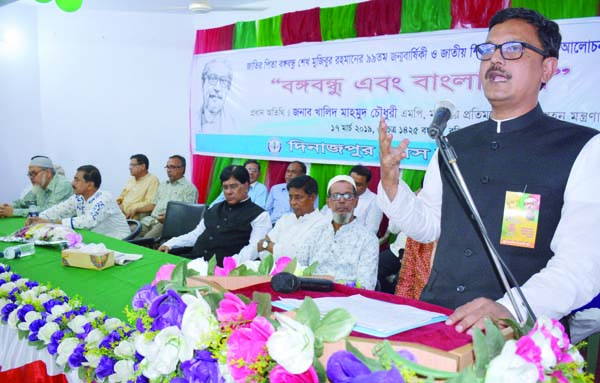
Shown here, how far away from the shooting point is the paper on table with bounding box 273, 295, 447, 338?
3.12ft

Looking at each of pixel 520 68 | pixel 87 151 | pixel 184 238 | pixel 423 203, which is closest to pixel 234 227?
pixel 184 238

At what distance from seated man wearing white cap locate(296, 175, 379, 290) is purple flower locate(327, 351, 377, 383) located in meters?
2.18

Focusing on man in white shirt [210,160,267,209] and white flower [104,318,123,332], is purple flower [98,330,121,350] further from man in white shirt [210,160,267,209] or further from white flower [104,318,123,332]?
man in white shirt [210,160,267,209]

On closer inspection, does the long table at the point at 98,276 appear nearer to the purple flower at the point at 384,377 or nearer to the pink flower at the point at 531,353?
the purple flower at the point at 384,377

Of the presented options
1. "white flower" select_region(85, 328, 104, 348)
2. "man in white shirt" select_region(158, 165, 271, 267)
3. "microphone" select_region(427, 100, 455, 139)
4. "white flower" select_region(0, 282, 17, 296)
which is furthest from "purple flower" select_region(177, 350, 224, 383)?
"man in white shirt" select_region(158, 165, 271, 267)

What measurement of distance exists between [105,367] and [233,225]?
2.51m

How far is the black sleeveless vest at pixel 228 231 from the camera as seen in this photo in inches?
164

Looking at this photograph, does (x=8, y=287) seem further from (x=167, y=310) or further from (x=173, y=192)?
(x=173, y=192)

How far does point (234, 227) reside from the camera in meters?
4.17

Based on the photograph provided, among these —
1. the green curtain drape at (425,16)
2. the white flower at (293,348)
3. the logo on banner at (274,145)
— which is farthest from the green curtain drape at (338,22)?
the white flower at (293,348)

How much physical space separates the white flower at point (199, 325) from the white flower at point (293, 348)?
176 mm

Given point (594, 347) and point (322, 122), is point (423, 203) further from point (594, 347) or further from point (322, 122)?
point (322, 122)

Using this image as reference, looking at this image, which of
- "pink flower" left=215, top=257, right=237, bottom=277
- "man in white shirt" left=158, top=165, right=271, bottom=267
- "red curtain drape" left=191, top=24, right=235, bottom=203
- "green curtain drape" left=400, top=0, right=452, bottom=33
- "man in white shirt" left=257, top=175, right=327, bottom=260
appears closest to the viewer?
"pink flower" left=215, top=257, right=237, bottom=277

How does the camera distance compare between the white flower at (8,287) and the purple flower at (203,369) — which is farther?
the white flower at (8,287)
